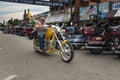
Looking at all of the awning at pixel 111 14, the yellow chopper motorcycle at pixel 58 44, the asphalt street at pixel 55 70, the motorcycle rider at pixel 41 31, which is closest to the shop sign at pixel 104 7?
the awning at pixel 111 14

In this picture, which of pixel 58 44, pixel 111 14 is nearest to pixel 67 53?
pixel 58 44

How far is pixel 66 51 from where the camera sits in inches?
415

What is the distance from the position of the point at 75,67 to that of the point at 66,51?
125 cm

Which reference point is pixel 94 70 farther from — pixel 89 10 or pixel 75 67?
pixel 89 10

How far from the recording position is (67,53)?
414 inches

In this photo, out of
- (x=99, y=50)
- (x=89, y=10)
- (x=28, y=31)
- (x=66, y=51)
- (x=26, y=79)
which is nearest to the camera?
(x=26, y=79)

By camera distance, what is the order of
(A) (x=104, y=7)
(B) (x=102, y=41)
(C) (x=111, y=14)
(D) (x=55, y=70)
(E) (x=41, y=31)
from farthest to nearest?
(A) (x=104, y=7)
(C) (x=111, y=14)
(B) (x=102, y=41)
(E) (x=41, y=31)
(D) (x=55, y=70)

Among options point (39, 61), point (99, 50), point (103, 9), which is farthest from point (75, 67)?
point (103, 9)

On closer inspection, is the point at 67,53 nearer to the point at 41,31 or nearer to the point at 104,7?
the point at 41,31

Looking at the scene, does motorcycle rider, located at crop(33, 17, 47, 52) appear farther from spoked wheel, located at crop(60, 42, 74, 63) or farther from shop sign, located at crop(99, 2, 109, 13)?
shop sign, located at crop(99, 2, 109, 13)

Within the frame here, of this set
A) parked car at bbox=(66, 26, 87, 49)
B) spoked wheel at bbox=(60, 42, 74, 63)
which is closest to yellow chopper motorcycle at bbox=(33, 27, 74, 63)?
spoked wheel at bbox=(60, 42, 74, 63)

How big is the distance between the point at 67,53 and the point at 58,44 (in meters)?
0.79

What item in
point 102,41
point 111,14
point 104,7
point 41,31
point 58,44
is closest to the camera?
point 58,44

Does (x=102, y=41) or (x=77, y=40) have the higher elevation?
(x=102, y=41)
